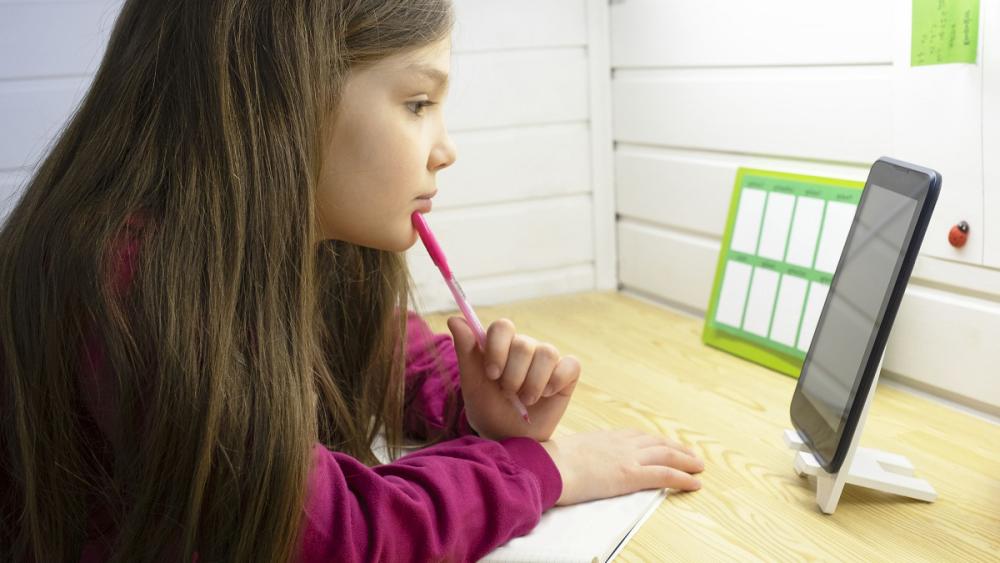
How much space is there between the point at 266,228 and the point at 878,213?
483 millimetres

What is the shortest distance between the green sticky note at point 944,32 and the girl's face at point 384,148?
45cm

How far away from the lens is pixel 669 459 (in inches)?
32.3

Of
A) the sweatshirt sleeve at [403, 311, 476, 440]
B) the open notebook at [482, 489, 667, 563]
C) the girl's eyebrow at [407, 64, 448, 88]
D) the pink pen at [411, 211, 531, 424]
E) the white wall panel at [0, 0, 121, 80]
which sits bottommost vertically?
the open notebook at [482, 489, 667, 563]

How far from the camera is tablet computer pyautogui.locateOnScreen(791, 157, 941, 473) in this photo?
2.34 feet

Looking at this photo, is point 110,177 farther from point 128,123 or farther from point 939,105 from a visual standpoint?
point 939,105

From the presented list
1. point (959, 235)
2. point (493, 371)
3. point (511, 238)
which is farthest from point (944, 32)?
point (511, 238)

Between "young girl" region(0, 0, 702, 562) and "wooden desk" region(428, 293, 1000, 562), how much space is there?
0.37 feet

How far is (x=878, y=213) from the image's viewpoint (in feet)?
2.64

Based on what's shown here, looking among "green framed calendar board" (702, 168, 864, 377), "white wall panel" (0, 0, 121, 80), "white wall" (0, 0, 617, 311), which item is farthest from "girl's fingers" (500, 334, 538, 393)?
"white wall panel" (0, 0, 121, 80)

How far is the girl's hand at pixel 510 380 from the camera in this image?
0.78 meters

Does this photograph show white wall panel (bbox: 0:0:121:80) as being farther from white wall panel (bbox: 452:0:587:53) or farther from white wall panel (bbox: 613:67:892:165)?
white wall panel (bbox: 613:67:892:165)

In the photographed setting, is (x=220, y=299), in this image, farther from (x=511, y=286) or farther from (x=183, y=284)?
(x=511, y=286)

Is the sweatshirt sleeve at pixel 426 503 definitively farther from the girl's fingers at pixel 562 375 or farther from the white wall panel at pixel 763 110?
the white wall panel at pixel 763 110

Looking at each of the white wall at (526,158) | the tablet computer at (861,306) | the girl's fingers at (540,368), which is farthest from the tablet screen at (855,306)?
the white wall at (526,158)
